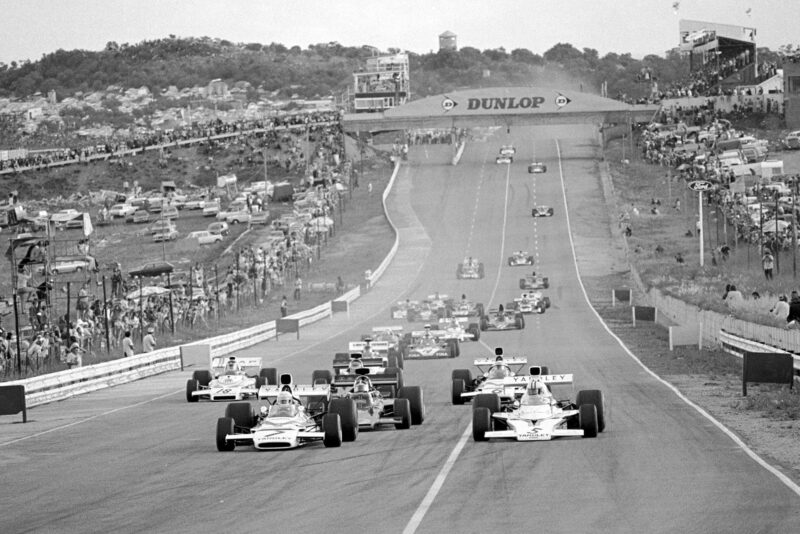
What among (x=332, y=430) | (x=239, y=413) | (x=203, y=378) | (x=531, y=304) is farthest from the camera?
(x=531, y=304)

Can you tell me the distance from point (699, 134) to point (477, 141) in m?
39.4

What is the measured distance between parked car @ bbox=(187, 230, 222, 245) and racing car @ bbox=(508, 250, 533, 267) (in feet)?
80.2

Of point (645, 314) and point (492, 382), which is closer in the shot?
point (492, 382)

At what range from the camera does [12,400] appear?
105 ft

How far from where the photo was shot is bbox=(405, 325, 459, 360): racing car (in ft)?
147

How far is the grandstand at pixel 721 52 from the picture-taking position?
522 ft

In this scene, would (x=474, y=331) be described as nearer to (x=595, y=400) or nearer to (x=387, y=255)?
(x=595, y=400)

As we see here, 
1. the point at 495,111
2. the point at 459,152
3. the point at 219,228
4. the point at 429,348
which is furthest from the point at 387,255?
the point at 459,152

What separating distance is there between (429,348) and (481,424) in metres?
21.0

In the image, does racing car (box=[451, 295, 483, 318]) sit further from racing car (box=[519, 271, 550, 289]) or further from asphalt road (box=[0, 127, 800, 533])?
asphalt road (box=[0, 127, 800, 533])

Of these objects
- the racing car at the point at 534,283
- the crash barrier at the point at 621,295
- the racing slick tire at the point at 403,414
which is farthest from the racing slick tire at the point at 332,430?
the racing car at the point at 534,283

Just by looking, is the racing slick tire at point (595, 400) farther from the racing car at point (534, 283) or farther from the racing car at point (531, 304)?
the racing car at point (534, 283)

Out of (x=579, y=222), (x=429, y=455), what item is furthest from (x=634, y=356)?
(x=579, y=222)

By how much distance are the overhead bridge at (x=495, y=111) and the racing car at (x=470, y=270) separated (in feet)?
185
